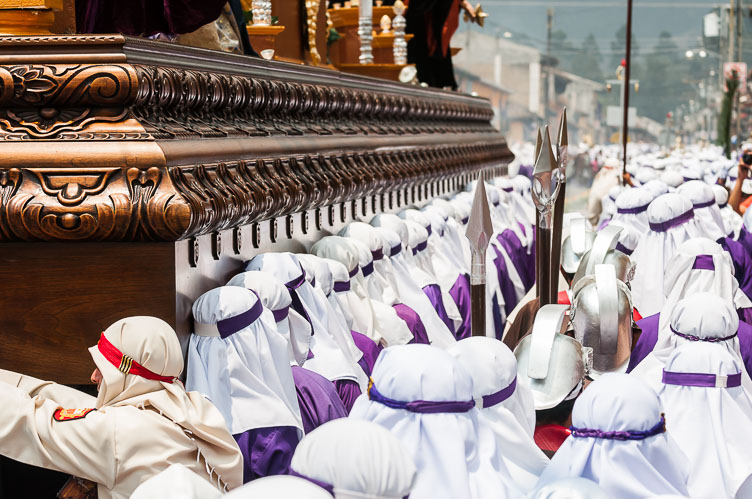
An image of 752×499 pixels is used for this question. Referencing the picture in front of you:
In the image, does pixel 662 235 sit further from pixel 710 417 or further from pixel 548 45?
pixel 548 45

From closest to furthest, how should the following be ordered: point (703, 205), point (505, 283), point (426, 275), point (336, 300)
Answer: point (336, 300)
point (426, 275)
point (703, 205)
point (505, 283)

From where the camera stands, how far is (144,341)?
2096 mm

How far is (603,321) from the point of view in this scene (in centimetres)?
295

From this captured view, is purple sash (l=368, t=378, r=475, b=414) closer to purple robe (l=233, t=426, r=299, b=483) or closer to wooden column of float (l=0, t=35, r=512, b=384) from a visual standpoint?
purple robe (l=233, t=426, r=299, b=483)

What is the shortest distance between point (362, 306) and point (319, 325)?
587 mm

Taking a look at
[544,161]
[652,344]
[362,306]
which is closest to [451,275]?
[362,306]

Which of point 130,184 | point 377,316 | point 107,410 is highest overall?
point 130,184

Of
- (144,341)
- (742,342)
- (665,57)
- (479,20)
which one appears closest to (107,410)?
(144,341)

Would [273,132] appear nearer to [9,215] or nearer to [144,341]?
[9,215]

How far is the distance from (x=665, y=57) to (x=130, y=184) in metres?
21.3

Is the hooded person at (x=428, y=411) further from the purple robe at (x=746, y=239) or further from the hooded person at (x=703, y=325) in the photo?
the purple robe at (x=746, y=239)

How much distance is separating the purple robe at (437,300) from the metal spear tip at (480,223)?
6.68 ft

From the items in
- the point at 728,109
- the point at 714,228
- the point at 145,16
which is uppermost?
the point at 145,16

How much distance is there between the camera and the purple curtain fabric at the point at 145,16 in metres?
3.43
